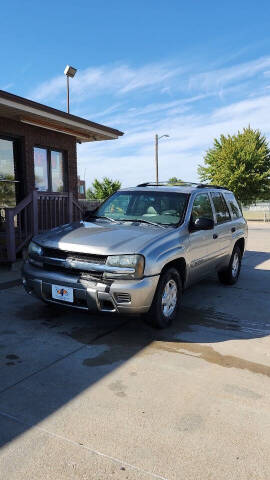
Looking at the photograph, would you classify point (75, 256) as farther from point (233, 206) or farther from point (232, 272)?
point (233, 206)

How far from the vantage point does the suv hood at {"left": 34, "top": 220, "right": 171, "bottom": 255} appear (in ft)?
13.9

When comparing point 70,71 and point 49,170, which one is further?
point 70,71

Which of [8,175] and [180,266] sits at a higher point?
[8,175]

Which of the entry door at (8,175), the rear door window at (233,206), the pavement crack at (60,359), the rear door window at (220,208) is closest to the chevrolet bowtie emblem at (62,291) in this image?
the pavement crack at (60,359)

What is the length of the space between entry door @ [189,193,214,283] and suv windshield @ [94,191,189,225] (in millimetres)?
254

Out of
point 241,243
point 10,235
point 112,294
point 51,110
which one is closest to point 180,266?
point 112,294

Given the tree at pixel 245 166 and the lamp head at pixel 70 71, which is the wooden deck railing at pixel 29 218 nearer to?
the lamp head at pixel 70 71

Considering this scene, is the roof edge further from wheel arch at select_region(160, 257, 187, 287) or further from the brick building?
wheel arch at select_region(160, 257, 187, 287)

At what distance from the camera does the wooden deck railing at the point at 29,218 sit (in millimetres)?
7516

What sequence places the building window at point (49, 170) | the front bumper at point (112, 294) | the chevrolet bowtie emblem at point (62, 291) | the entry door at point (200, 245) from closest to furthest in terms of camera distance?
the front bumper at point (112, 294) → the chevrolet bowtie emblem at point (62, 291) → the entry door at point (200, 245) → the building window at point (49, 170)

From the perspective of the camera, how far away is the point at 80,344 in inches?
162

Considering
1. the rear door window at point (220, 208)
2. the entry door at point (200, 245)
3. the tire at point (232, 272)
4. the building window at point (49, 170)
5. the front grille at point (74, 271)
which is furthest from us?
the building window at point (49, 170)

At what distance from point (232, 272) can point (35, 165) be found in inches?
229

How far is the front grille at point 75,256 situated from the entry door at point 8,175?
5.25m
